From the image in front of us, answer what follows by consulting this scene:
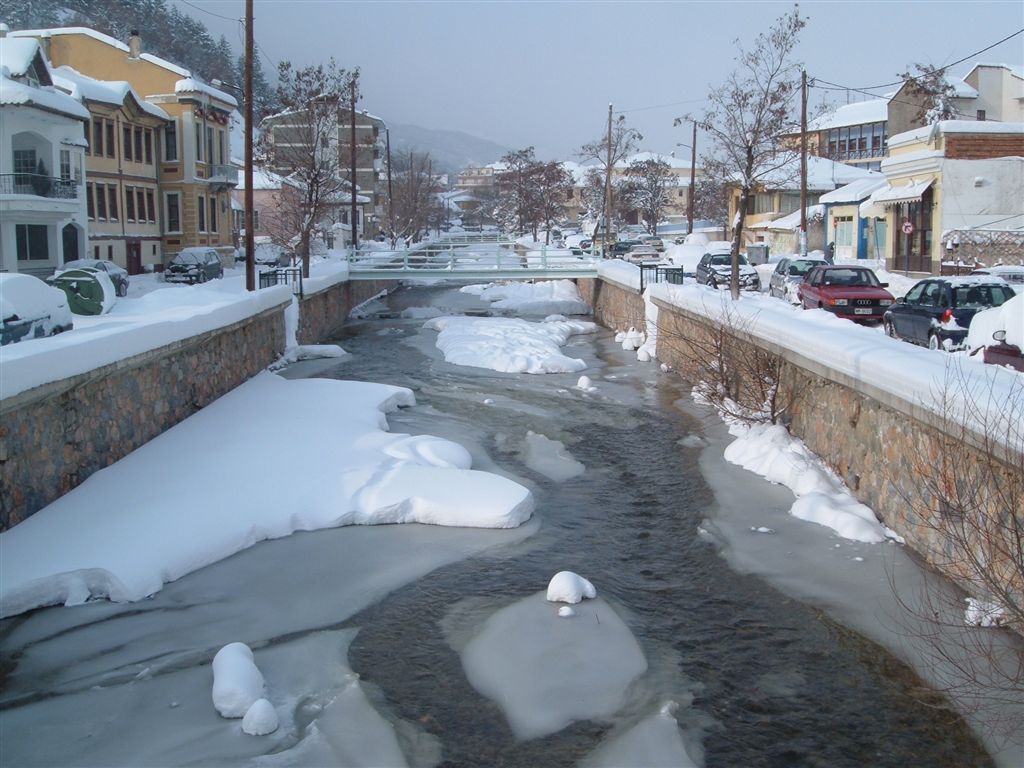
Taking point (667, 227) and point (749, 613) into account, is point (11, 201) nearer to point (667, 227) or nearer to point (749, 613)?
point (749, 613)

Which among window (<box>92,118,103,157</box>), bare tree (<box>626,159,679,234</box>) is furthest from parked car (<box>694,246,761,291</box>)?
bare tree (<box>626,159,679,234</box>)

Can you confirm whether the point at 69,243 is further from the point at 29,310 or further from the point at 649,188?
the point at 649,188

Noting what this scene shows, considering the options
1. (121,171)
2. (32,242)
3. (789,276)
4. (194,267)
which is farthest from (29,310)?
(121,171)

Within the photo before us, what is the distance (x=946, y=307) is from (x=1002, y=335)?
4.65m

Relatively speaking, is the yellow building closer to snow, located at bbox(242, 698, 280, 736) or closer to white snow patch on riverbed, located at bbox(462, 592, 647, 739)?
white snow patch on riverbed, located at bbox(462, 592, 647, 739)

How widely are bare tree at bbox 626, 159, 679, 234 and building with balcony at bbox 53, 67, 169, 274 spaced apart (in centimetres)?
4759

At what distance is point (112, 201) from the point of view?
151 feet

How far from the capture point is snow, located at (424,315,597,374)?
82.7 ft

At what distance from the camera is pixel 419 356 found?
91.1 feet

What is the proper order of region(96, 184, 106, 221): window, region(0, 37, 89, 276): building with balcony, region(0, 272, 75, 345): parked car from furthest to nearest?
1. region(96, 184, 106, 221): window
2. region(0, 37, 89, 276): building with balcony
3. region(0, 272, 75, 345): parked car

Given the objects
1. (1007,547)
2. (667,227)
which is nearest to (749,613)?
(1007,547)

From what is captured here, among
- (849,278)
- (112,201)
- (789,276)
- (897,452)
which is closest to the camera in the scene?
(897,452)

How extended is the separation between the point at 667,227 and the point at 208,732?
97791mm

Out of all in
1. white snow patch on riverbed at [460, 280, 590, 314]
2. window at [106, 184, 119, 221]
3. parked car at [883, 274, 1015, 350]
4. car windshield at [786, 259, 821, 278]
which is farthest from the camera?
window at [106, 184, 119, 221]
